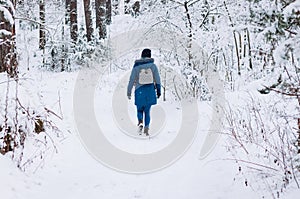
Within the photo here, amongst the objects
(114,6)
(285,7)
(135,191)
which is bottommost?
(135,191)

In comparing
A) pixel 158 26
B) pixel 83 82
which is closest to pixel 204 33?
pixel 158 26

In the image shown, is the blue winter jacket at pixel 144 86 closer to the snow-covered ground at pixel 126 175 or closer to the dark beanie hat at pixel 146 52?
the dark beanie hat at pixel 146 52

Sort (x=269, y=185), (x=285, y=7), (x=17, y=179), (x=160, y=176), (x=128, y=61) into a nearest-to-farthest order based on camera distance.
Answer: (x=285, y=7)
(x=269, y=185)
(x=17, y=179)
(x=160, y=176)
(x=128, y=61)

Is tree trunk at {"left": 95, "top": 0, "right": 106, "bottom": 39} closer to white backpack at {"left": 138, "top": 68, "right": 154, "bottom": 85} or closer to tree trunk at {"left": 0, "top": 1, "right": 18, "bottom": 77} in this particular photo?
white backpack at {"left": 138, "top": 68, "right": 154, "bottom": 85}

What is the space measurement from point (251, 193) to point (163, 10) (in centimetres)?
748

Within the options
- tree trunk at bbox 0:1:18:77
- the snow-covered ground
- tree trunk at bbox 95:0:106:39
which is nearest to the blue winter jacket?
the snow-covered ground

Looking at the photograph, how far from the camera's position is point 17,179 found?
4863 mm

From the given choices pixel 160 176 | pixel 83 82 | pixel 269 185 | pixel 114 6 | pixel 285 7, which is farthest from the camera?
pixel 114 6

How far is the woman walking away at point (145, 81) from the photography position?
7.86 meters

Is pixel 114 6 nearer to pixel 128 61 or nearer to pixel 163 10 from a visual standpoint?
pixel 128 61

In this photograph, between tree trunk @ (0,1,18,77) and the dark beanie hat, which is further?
the dark beanie hat

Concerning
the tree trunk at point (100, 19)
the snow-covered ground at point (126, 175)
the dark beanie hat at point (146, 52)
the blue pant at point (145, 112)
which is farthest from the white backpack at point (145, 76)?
Result: the tree trunk at point (100, 19)

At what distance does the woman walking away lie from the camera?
7855mm

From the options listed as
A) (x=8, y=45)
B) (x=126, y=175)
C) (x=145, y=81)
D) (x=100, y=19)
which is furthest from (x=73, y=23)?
(x=126, y=175)
